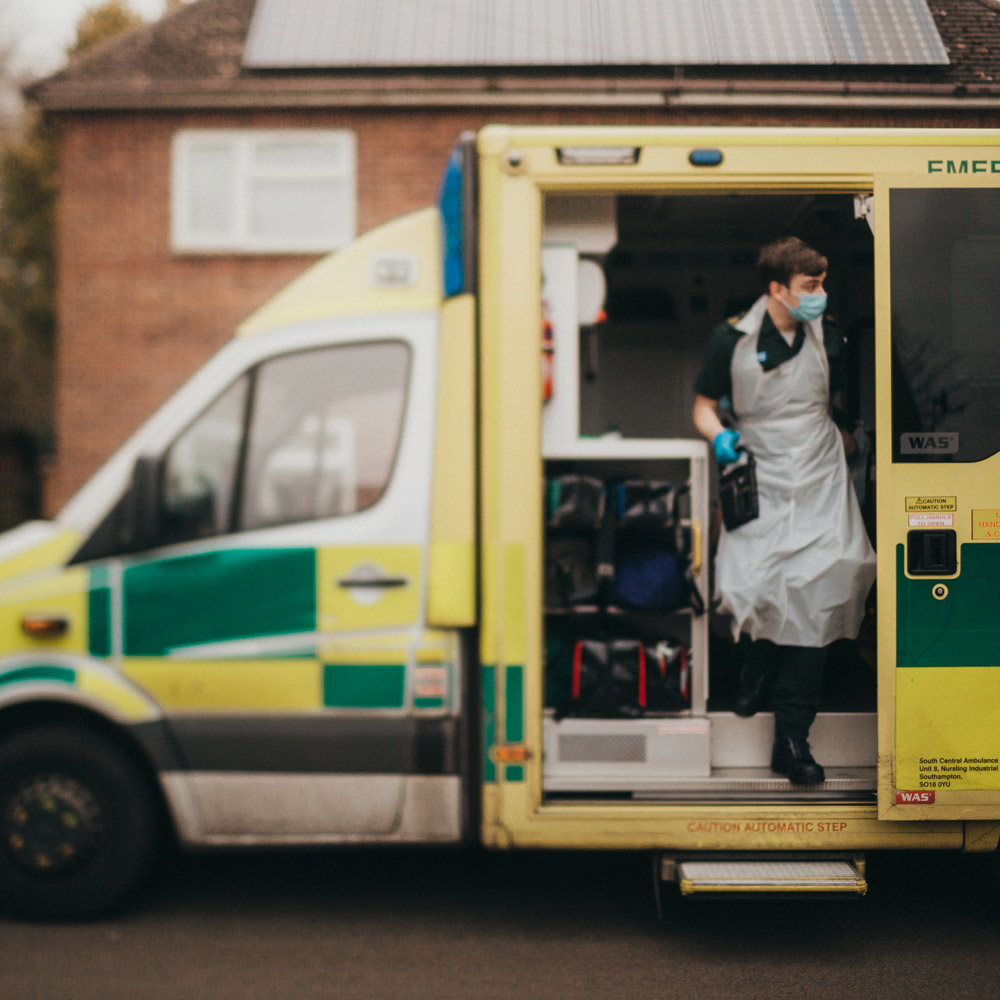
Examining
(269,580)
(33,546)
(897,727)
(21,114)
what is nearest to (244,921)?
(269,580)

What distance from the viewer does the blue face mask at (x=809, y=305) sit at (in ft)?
11.7

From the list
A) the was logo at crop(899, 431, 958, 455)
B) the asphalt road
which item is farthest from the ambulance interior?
the was logo at crop(899, 431, 958, 455)

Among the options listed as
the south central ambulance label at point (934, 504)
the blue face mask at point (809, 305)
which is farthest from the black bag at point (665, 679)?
the blue face mask at point (809, 305)

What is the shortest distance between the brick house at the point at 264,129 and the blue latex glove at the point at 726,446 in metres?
6.62

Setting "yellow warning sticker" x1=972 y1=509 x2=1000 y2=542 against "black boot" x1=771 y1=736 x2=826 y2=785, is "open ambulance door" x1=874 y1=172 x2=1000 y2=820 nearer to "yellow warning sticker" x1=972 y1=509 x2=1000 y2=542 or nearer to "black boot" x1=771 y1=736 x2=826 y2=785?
"yellow warning sticker" x1=972 y1=509 x2=1000 y2=542

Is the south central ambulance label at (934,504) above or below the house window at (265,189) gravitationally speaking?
below

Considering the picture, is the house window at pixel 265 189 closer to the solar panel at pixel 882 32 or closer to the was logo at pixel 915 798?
the solar panel at pixel 882 32

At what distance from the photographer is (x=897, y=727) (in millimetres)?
3205

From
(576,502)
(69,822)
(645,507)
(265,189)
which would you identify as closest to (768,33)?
(265,189)

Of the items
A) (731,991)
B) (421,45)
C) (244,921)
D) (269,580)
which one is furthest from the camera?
(421,45)

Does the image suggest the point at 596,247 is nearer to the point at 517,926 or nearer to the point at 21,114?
the point at 517,926

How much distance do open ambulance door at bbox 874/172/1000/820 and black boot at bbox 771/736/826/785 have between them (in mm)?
273

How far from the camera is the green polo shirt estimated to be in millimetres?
3654

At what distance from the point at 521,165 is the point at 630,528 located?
1383 millimetres
